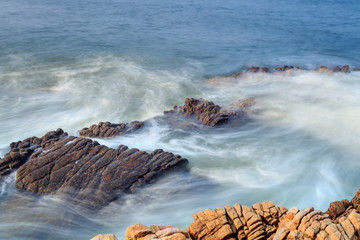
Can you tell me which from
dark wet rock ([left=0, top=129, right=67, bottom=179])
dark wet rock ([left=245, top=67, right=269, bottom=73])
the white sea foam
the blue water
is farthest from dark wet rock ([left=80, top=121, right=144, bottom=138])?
dark wet rock ([left=245, top=67, right=269, bottom=73])

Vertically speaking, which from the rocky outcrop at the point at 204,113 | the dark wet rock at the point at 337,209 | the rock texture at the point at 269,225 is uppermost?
the rocky outcrop at the point at 204,113

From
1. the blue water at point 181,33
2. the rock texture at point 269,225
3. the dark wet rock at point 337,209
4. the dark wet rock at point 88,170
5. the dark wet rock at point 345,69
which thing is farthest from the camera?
the blue water at point 181,33

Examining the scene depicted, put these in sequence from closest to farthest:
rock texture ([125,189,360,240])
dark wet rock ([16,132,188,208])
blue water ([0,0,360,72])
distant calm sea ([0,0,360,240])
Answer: rock texture ([125,189,360,240]) → dark wet rock ([16,132,188,208]) → distant calm sea ([0,0,360,240]) → blue water ([0,0,360,72])

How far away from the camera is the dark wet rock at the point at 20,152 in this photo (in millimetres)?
9909

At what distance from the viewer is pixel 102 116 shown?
1520 cm

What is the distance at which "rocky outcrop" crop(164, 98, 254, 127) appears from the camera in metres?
13.9

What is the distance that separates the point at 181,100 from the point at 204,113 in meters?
3.43

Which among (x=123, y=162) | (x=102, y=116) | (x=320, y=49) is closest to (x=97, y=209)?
(x=123, y=162)

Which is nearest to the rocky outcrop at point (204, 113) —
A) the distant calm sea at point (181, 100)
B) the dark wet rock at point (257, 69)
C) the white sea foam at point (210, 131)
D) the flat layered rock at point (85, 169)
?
the white sea foam at point (210, 131)

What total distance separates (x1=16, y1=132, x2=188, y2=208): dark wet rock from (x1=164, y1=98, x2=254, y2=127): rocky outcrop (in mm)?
4048

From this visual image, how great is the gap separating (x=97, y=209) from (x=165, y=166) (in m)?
2.49

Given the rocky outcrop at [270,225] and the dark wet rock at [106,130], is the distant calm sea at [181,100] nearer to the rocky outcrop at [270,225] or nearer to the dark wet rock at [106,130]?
the dark wet rock at [106,130]

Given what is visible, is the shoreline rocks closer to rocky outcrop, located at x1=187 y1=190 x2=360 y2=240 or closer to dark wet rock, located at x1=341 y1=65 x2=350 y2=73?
rocky outcrop, located at x1=187 y1=190 x2=360 y2=240

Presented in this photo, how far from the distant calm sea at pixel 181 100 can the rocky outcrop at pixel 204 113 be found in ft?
2.71
